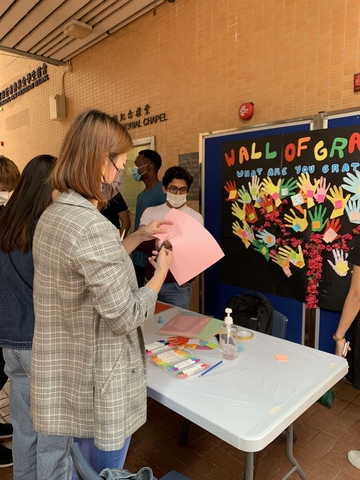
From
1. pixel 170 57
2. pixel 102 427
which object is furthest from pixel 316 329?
pixel 170 57

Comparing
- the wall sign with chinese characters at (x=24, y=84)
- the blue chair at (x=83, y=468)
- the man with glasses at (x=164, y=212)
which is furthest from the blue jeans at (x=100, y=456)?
the wall sign with chinese characters at (x=24, y=84)

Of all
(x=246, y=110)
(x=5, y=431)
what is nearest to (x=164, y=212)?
(x=246, y=110)

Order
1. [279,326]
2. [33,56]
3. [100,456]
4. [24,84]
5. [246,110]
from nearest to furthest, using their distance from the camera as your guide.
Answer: [100,456]
[279,326]
[246,110]
[33,56]
[24,84]

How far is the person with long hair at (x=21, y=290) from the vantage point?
133 cm

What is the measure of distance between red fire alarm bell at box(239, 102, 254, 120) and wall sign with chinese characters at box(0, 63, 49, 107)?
4.10 metres

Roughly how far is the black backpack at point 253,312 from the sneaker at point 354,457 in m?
0.79

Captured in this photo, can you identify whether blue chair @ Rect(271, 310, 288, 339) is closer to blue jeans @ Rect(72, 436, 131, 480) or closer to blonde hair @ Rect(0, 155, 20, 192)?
blue jeans @ Rect(72, 436, 131, 480)

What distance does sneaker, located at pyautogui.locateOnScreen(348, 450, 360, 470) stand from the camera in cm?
186

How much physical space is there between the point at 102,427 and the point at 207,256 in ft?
2.40

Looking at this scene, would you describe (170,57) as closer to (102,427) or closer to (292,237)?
(292,237)

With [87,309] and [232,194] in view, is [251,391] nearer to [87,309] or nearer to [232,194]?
[87,309]

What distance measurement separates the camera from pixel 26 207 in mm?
1345

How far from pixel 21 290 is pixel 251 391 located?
958mm

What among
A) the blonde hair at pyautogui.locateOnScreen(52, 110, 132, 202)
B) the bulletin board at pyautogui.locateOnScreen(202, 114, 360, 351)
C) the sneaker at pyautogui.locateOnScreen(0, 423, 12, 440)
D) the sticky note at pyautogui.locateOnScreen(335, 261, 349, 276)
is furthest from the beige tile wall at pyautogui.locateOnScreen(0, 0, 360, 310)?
the sneaker at pyautogui.locateOnScreen(0, 423, 12, 440)
